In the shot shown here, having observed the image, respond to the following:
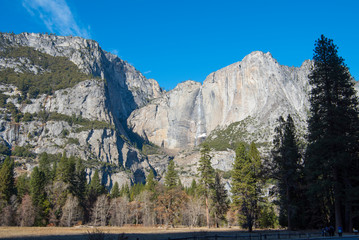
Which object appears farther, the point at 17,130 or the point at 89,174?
the point at 17,130

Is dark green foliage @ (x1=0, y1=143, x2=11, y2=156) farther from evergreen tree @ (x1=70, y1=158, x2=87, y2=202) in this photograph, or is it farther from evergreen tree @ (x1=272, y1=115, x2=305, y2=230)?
evergreen tree @ (x1=272, y1=115, x2=305, y2=230)

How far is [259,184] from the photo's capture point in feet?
149

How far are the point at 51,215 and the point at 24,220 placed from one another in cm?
710

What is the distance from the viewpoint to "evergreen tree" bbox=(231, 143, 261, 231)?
41688 mm

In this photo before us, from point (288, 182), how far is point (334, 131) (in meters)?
12.0

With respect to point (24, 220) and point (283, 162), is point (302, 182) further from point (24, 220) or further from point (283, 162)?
point (24, 220)

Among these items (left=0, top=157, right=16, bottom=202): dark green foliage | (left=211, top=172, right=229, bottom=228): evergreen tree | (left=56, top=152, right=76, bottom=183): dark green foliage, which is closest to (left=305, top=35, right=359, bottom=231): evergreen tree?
(left=211, top=172, right=229, bottom=228): evergreen tree

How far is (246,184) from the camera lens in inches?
1644

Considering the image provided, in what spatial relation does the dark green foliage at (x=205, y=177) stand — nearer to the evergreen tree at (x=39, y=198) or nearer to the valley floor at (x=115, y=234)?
the valley floor at (x=115, y=234)

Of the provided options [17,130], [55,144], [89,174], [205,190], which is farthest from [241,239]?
[17,130]

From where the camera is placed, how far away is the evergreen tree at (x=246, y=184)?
41.7 meters

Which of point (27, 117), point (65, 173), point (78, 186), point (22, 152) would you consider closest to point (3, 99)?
point (27, 117)

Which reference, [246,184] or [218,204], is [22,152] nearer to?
[218,204]

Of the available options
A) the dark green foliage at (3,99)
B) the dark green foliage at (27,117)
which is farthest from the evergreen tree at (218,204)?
the dark green foliage at (3,99)
